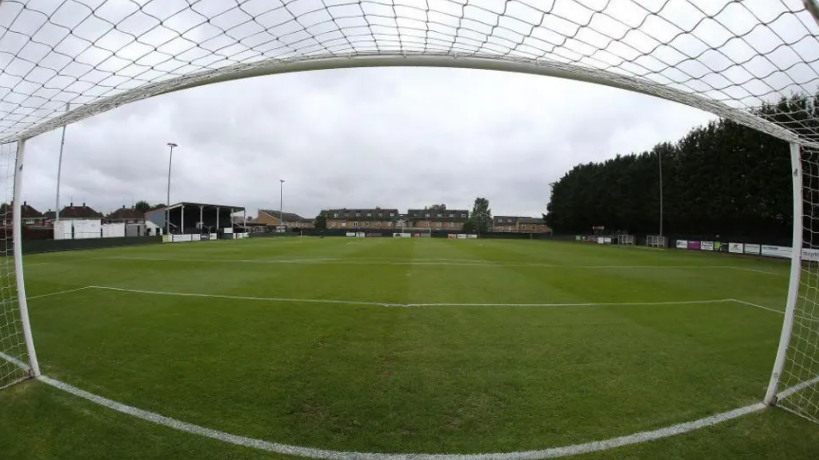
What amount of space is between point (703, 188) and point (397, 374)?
130 ft

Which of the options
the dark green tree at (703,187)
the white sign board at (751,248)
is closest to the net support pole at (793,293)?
the dark green tree at (703,187)

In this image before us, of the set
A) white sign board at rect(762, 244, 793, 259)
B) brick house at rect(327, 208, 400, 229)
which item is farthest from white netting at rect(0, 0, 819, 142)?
brick house at rect(327, 208, 400, 229)

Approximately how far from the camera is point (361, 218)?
120 m

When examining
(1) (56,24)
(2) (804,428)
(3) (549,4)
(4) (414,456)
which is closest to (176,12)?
(1) (56,24)


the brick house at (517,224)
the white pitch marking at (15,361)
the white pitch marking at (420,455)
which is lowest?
the white pitch marking at (15,361)

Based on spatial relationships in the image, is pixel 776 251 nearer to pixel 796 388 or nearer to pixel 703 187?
pixel 703 187

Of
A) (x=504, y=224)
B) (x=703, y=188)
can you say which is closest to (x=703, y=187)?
(x=703, y=188)

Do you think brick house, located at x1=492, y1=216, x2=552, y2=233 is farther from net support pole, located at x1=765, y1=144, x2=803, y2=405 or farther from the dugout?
net support pole, located at x1=765, y1=144, x2=803, y2=405

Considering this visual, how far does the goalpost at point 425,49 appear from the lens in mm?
3410

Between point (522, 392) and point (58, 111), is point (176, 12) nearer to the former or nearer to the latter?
point (58, 111)

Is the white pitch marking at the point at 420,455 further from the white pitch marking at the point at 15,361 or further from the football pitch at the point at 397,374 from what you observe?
the white pitch marking at the point at 15,361

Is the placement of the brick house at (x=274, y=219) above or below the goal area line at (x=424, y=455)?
above

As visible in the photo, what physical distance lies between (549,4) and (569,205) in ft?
201

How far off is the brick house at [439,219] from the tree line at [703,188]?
187 ft
